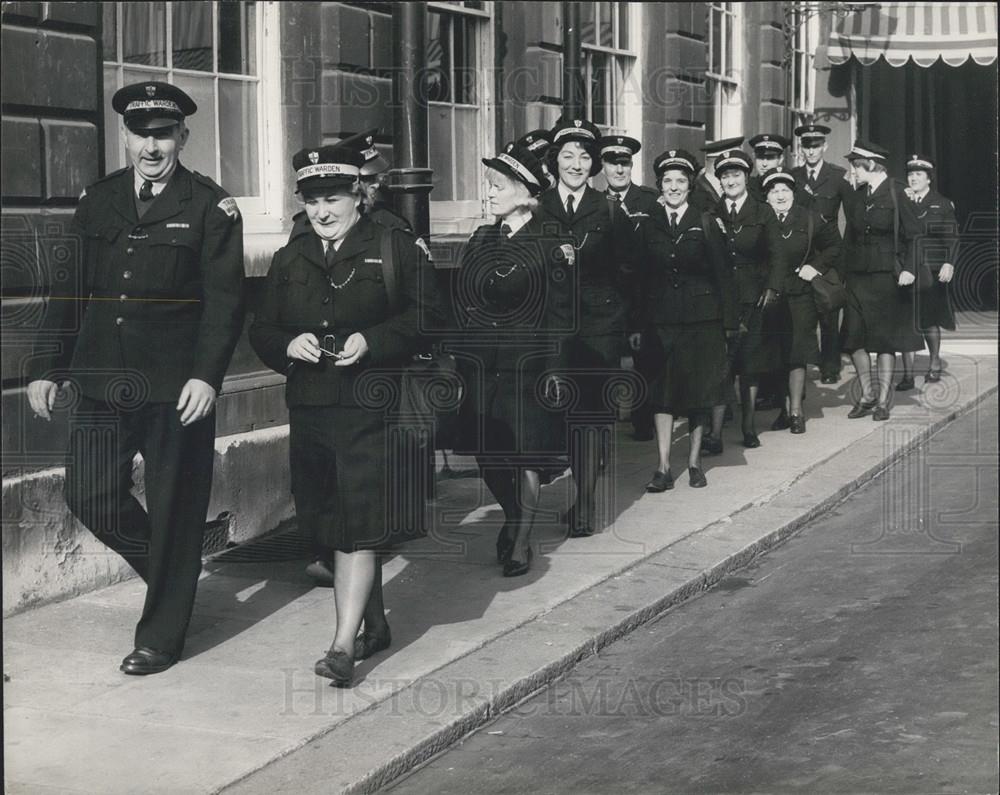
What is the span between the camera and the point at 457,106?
11859 millimetres

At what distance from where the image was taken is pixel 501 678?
6.36m

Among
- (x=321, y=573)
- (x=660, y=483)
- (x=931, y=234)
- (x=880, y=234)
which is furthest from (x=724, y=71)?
(x=321, y=573)

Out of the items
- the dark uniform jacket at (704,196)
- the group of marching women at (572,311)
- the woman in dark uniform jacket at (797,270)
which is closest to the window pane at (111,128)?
the group of marching women at (572,311)

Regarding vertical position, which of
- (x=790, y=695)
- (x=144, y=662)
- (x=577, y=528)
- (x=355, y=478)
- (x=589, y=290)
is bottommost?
(x=790, y=695)

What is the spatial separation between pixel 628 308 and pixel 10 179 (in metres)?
3.92

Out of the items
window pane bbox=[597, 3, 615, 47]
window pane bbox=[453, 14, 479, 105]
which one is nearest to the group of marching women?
window pane bbox=[453, 14, 479, 105]

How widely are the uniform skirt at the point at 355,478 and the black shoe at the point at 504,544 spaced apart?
5.96 ft

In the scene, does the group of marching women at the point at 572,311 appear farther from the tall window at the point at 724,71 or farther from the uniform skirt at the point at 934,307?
the tall window at the point at 724,71

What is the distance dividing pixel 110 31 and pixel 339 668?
12.3 ft

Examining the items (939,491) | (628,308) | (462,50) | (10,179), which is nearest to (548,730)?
(10,179)

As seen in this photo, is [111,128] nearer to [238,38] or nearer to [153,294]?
[238,38]

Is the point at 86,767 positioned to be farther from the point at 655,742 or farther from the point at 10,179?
the point at 10,179

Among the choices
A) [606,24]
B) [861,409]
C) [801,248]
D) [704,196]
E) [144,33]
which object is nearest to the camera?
[144,33]

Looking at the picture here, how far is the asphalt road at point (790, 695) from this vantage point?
5.34 metres
